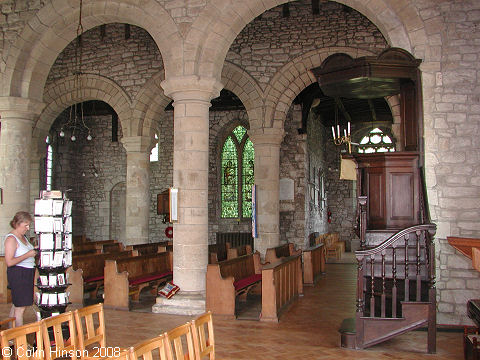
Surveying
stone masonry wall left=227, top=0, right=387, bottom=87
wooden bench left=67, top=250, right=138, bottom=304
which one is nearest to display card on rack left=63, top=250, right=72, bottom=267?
wooden bench left=67, top=250, right=138, bottom=304

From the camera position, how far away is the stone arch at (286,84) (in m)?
11.4

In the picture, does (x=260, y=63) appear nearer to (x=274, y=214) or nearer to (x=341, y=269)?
(x=274, y=214)

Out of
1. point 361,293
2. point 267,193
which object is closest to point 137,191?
point 267,193

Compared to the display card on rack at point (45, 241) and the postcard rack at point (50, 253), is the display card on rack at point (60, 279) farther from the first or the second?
the display card on rack at point (45, 241)

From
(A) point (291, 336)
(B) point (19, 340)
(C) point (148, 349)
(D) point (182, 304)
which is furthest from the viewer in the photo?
(D) point (182, 304)

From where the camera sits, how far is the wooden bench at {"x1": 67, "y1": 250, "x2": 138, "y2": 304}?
309 inches

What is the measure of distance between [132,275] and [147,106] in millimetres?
5210

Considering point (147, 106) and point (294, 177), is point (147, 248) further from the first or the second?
point (294, 177)

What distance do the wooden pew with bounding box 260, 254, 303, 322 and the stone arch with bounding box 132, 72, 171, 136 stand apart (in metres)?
5.64

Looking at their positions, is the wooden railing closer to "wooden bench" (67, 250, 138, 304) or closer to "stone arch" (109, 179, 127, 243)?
"wooden bench" (67, 250, 138, 304)

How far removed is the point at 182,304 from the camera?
733 cm

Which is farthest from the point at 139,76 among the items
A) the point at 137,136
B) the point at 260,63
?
the point at 260,63

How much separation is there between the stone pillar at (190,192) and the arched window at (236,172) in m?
9.33

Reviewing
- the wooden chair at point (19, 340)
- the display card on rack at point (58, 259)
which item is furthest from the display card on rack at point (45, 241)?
the wooden chair at point (19, 340)
